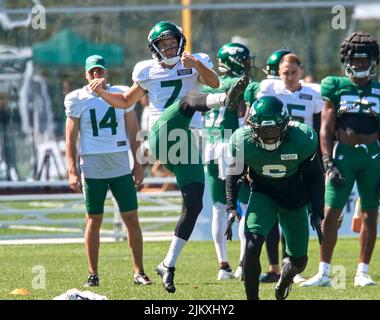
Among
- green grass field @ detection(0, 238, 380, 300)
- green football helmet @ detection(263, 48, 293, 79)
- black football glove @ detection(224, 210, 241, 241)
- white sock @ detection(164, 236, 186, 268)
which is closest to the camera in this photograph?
black football glove @ detection(224, 210, 241, 241)

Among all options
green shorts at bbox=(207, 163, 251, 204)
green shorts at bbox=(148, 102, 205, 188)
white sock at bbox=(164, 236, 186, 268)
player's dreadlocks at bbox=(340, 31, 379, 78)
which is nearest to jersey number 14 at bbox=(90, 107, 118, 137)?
green shorts at bbox=(148, 102, 205, 188)

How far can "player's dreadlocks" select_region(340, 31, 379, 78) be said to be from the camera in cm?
1023

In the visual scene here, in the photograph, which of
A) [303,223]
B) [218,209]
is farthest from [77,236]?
[303,223]

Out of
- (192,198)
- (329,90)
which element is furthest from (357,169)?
(192,198)

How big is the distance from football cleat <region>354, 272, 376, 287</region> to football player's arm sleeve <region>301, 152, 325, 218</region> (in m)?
1.81

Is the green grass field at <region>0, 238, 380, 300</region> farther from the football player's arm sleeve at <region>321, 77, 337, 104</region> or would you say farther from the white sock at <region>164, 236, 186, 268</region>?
the football player's arm sleeve at <region>321, 77, 337, 104</region>

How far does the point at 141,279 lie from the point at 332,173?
1846 mm

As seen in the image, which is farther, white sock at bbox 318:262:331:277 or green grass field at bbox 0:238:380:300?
white sock at bbox 318:262:331:277

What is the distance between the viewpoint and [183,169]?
30.9ft

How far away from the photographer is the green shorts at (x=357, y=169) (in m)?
10.2

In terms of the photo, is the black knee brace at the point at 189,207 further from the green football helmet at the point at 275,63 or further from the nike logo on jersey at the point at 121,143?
the green football helmet at the point at 275,63

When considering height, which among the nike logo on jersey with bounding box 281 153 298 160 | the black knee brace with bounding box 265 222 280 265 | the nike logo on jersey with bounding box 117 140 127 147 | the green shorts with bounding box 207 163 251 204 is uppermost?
the nike logo on jersey with bounding box 281 153 298 160
